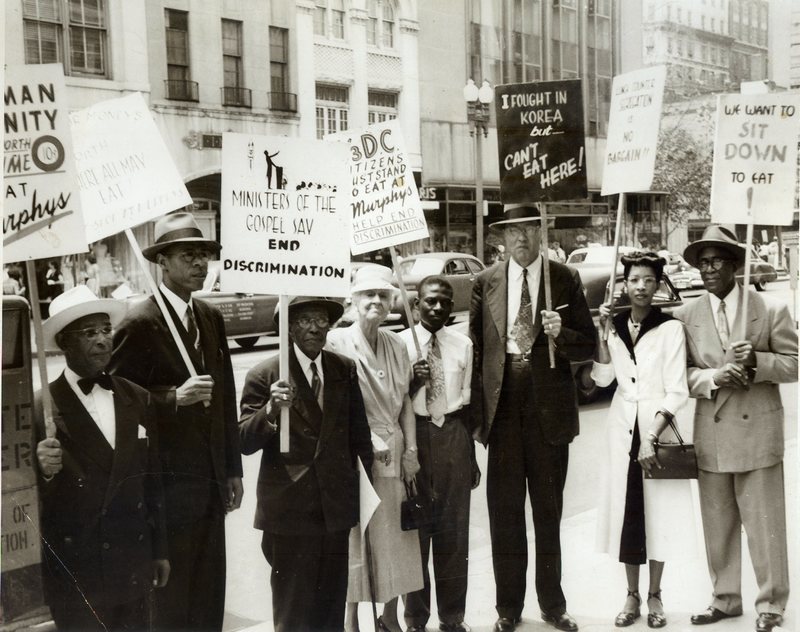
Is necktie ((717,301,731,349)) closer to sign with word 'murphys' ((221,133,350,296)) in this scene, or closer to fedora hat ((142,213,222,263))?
sign with word 'murphys' ((221,133,350,296))

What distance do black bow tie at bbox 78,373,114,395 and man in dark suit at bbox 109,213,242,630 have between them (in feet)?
0.34

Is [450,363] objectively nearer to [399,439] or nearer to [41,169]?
[399,439]

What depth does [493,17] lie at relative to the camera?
537 cm

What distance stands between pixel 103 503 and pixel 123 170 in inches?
63.7

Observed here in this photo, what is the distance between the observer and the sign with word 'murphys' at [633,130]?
4793mm

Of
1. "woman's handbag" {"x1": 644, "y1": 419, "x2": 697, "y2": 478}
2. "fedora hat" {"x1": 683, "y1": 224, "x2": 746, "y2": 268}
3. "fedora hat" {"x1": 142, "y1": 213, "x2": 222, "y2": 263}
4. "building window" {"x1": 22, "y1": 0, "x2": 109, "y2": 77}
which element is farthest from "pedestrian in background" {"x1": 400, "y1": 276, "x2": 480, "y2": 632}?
"building window" {"x1": 22, "y1": 0, "x2": 109, "y2": 77}

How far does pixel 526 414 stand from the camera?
4582 millimetres

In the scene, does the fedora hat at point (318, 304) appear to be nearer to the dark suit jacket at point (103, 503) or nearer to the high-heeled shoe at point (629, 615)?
the dark suit jacket at point (103, 503)

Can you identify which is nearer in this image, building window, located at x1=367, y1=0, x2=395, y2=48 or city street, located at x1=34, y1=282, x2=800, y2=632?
city street, located at x1=34, y1=282, x2=800, y2=632

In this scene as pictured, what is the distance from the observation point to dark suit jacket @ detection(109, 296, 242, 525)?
13.6ft

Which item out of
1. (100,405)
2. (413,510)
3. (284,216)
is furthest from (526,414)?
(100,405)

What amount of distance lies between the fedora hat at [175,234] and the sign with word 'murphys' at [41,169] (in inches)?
14.8

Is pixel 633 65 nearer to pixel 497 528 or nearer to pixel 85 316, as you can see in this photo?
pixel 497 528

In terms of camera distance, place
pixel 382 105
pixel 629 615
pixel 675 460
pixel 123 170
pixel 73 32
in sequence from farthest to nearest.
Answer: pixel 382 105
pixel 73 32
pixel 629 615
pixel 675 460
pixel 123 170
